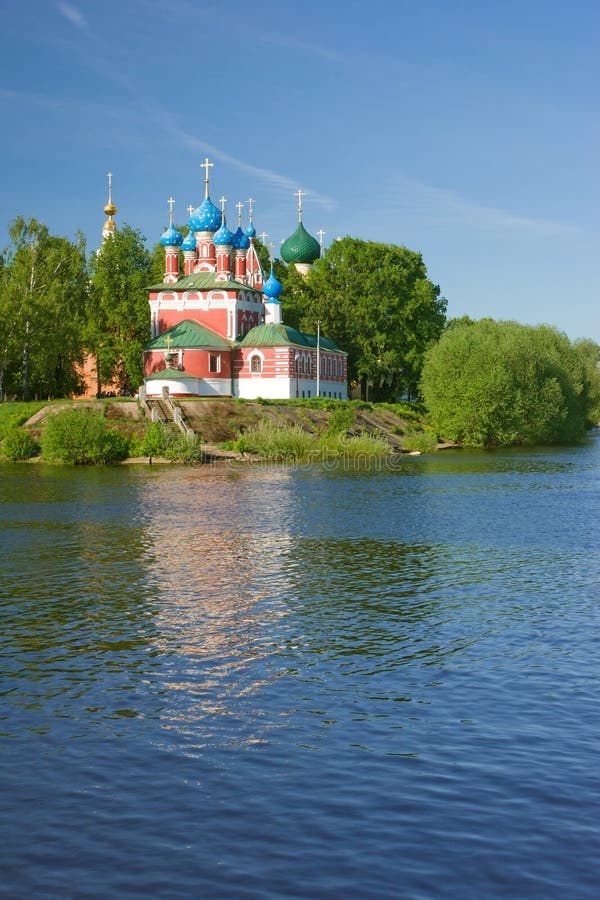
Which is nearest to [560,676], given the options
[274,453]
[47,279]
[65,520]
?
[65,520]

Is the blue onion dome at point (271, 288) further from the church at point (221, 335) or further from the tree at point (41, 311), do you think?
the tree at point (41, 311)

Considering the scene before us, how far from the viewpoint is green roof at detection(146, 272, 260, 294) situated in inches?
3236

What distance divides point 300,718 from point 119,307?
243ft

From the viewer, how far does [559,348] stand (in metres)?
86.3

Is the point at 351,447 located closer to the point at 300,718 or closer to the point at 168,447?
the point at 168,447

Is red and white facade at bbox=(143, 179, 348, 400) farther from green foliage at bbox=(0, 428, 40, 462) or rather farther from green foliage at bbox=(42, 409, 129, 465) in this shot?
green foliage at bbox=(42, 409, 129, 465)

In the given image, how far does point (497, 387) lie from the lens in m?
72.9

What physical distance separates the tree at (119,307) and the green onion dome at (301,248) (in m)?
20.0

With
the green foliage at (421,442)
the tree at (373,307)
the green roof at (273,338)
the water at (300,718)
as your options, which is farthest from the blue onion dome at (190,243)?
the water at (300,718)

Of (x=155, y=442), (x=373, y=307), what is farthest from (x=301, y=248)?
(x=155, y=442)

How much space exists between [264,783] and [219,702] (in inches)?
117

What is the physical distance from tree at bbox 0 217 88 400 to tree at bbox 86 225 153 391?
174 cm

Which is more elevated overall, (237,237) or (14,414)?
(237,237)

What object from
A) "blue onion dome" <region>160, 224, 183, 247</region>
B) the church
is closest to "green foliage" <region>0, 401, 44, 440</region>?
the church
